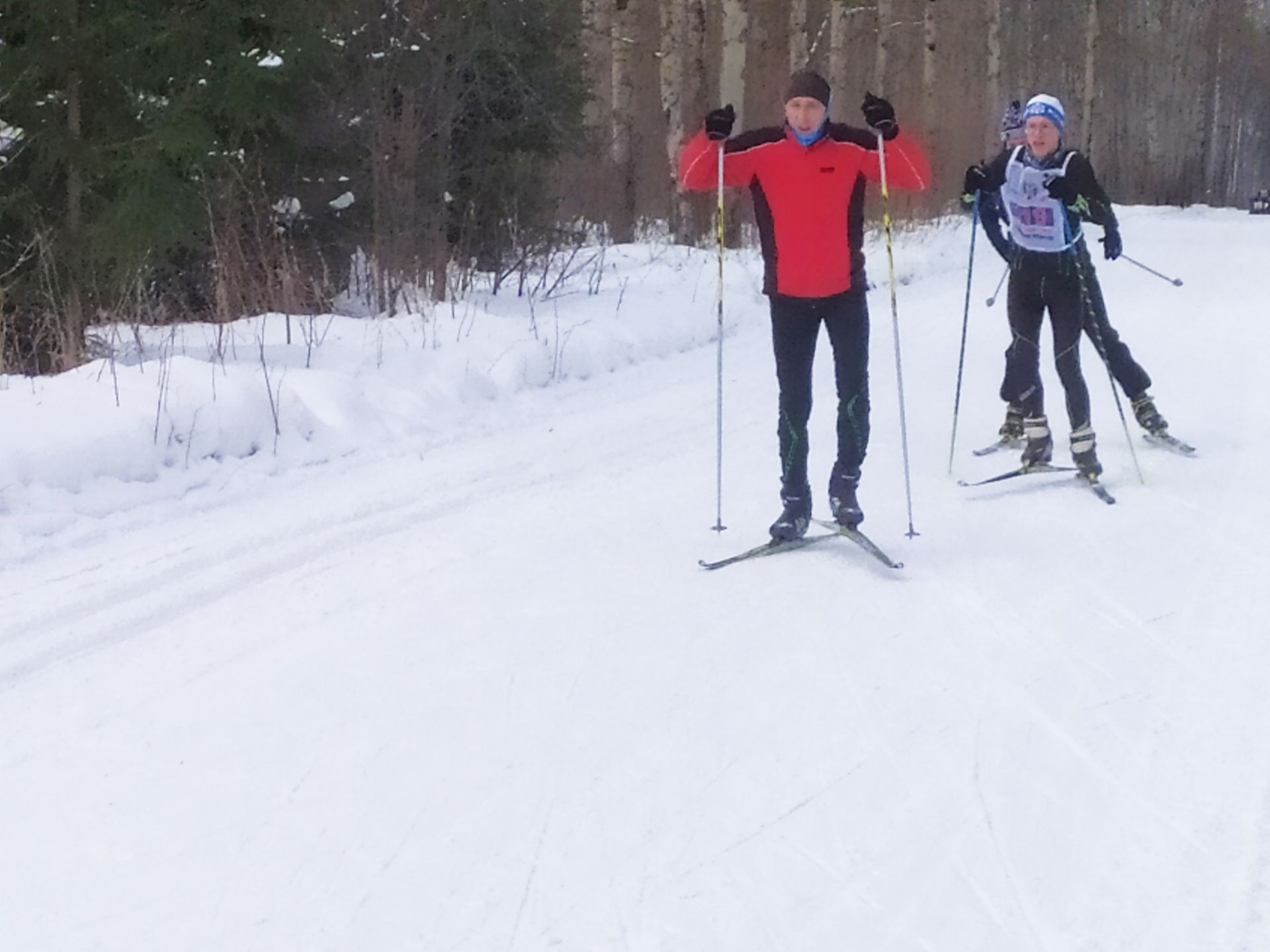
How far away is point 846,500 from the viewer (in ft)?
20.1

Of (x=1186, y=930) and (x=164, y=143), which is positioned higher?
(x=164, y=143)

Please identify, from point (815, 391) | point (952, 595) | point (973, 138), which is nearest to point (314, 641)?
point (952, 595)

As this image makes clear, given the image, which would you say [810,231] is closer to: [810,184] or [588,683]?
[810,184]

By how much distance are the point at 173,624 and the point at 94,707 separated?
0.74 metres

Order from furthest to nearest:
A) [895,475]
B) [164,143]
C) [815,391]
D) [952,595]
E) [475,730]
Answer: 1. [164,143]
2. [815,391]
3. [895,475]
4. [952,595]
5. [475,730]

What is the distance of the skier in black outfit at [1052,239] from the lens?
700 cm

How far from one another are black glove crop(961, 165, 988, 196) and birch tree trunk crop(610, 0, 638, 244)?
12.6 metres

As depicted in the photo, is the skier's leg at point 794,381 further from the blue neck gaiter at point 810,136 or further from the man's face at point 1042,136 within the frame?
the man's face at point 1042,136

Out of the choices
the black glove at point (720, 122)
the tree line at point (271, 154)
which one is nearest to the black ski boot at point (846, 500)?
the black glove at point (720, 122)

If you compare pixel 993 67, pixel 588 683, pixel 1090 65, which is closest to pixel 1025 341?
pixel 588 683

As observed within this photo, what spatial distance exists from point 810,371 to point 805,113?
1.10 meters

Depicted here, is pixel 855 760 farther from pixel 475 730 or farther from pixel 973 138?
pixel 973 138

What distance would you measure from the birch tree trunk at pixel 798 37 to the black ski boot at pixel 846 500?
56.1 ft

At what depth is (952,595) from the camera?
544 centimetres
